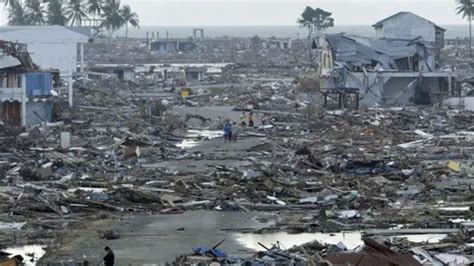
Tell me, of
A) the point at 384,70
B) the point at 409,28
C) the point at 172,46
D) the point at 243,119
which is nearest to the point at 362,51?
the point at 384,70

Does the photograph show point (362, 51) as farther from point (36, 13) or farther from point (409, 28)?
point (36, 13)

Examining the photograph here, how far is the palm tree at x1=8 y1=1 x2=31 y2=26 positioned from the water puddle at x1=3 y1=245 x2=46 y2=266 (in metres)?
95.6

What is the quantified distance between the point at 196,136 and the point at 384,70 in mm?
18322

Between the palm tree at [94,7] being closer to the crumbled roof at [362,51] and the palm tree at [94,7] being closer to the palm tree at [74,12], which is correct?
the palm tree at [74,12]

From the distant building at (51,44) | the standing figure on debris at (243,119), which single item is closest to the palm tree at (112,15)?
the distant building at (51,44)

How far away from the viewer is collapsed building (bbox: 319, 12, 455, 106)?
66.9 m

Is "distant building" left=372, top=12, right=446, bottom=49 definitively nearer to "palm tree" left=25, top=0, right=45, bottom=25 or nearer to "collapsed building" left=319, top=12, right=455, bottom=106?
"collapsed building" left=319, top=12, right=455, bottom=106

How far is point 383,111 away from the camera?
58.9m

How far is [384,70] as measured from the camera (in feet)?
220

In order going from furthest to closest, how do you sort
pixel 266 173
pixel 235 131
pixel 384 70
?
pixel 384 70 < pixel 235 131 < pixel 266 173

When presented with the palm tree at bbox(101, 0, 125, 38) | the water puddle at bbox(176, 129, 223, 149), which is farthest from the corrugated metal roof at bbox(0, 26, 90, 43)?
the palm tree at bbox(101, 0, 125, 38)

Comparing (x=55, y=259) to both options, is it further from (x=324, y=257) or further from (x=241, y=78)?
(x=241, y=78)

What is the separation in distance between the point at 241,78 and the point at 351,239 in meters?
67.9

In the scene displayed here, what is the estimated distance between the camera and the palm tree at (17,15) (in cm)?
11944
